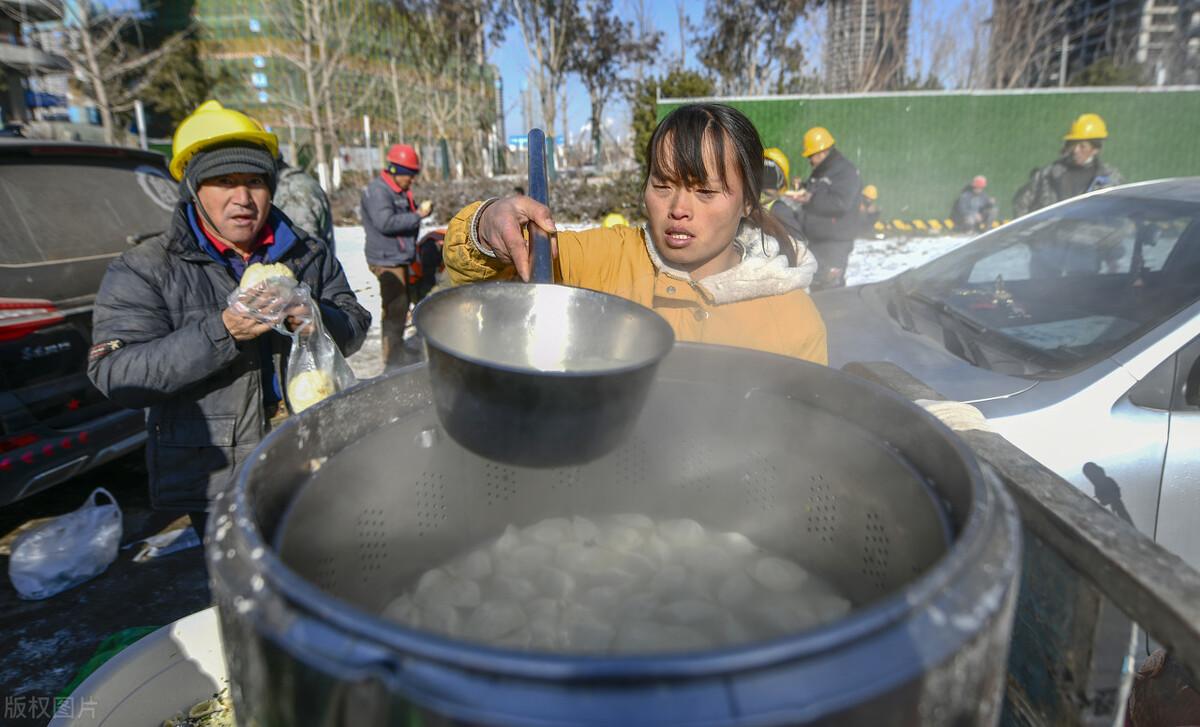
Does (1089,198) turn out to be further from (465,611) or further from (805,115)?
(805,115)

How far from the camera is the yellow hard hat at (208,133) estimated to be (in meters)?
2.19

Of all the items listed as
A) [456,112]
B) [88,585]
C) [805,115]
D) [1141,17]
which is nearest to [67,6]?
[456,112]

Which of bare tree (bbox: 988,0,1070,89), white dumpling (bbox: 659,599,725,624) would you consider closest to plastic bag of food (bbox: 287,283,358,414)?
white dumpling (bbox: 659,599,725,624)

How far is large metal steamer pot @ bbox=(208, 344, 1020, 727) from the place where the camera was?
25.2 inches

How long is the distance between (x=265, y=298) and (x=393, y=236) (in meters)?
4.67

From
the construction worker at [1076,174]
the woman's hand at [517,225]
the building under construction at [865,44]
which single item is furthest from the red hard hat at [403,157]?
the building under construction at [865,44]

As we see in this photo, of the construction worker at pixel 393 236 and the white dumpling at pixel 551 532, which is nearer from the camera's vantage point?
the white dumpling at pixel 551 532

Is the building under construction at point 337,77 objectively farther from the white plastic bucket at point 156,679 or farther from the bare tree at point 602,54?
the white plastic bucket at point 156,679

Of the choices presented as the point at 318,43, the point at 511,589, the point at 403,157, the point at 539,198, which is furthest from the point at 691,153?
the point at 318,43

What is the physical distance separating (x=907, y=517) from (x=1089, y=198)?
3234 mm

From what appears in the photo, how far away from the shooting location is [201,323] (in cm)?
200

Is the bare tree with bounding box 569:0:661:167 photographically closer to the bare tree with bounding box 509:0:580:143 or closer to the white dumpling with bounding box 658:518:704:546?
the bare tree with bounding box 509:0:580:143

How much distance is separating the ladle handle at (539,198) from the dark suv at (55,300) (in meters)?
2.37

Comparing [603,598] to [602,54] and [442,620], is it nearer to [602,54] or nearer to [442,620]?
[442,620]
